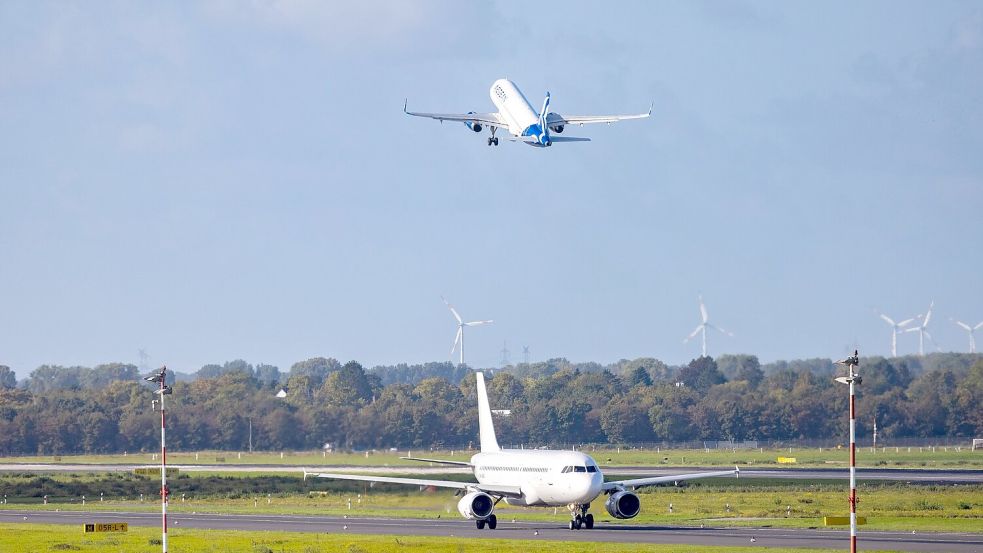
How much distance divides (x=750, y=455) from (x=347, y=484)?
73.7 m

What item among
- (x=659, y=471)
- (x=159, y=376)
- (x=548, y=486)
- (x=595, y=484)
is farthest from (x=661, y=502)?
(x=159, y=376)

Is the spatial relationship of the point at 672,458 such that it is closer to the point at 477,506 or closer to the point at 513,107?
the point at 513,107

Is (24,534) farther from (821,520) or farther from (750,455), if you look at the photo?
(750,455)

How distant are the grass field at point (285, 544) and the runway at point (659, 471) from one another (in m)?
55.1

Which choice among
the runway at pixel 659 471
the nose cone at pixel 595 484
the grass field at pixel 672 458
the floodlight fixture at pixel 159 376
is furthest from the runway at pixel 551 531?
the grass field at pixel 672 458

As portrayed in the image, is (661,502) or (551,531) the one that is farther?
(661,502)

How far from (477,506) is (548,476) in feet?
14.0

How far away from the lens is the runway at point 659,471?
12494cm

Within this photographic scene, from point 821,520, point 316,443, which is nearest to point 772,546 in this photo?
point 821,520

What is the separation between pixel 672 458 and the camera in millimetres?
176750

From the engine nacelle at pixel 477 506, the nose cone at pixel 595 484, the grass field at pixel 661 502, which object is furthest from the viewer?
the grass field at pixel 661 502

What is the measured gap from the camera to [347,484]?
12212 centimetres

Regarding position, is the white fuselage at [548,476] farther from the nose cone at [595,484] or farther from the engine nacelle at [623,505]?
the engine nacelle at [623,505]

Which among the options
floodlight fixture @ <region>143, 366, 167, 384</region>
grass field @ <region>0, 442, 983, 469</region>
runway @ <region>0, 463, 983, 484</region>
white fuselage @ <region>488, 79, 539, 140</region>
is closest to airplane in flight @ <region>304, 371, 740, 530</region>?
floodlight fixture @ <region>143, 366, 167, 384</region>
